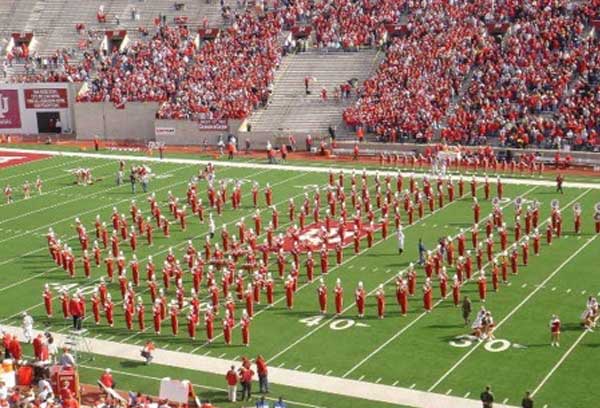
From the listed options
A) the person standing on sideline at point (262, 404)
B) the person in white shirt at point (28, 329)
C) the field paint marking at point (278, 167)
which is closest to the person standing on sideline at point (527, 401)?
the person standing on sideline at point (262, 404)

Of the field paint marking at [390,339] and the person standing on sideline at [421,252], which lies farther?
the person standing on sideline at [421,252]

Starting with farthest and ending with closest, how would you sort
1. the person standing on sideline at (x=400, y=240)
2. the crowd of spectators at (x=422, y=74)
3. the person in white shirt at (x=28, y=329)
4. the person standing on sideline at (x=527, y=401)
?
the crowd of spectators at (x=422, y=74)
the person standing on sideline at (x=400, y=240)
the person in white shirt at (x=28, y=329)
the person standing on sideline at (x=527, y=401)

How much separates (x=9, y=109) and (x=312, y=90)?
14.9m

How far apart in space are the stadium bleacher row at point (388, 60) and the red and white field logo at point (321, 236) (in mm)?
11593

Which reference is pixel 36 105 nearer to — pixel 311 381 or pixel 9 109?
pixel 9 109

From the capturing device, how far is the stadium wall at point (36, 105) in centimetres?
5028

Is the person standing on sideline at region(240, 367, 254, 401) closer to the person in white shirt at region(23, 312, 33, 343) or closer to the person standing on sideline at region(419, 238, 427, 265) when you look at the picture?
the person in white shirt at region(23, 312, 33, 343)

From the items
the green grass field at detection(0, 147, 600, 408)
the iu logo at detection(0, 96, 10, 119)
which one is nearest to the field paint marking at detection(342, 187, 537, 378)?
the green grass field at detection(0, 147, 600, 408)

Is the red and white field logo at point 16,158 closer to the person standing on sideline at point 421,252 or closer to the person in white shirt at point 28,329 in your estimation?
the person in white shirt at point 28,329

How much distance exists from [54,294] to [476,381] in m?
11.0

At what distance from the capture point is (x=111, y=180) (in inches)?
1489

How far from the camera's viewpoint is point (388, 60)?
46062mm

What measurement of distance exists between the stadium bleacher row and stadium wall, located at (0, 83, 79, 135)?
1.13 metres

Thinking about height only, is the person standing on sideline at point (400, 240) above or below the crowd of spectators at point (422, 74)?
below
